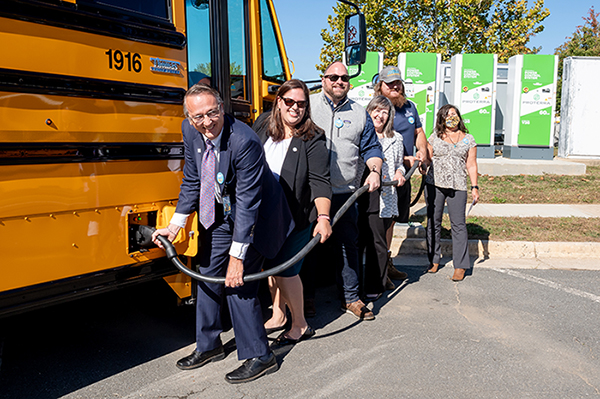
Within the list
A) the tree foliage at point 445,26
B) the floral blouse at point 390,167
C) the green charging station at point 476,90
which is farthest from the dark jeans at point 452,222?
the tree foliage at point 445,26

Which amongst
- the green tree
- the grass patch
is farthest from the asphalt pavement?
the green tree

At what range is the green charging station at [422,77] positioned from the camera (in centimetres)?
1440

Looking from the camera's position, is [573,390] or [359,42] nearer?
[573,390]

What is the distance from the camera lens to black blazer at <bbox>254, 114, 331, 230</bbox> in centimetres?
348

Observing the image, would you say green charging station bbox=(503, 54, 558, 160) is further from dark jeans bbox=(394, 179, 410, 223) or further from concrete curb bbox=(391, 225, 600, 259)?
dark jeans bbox=(394, 179, 410, 223)

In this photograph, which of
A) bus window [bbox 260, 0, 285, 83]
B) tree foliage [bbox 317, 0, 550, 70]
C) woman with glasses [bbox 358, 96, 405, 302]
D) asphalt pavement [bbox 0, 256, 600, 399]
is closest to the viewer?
asphalt pavement [bbox 0, 256, 600, 399]

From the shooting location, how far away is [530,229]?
7074mm

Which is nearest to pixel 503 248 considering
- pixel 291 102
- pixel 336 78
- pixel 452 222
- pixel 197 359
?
pixel 452 222

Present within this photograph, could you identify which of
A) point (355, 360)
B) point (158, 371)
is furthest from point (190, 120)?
point (355, 360)

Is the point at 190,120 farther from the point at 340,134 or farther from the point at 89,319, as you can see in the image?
the point at 89,319

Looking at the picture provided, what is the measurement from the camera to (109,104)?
2938mm

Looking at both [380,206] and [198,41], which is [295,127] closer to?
[198,41]

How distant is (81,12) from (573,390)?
3.55 metres

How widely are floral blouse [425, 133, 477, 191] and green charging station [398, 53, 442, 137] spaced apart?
9244 mm
